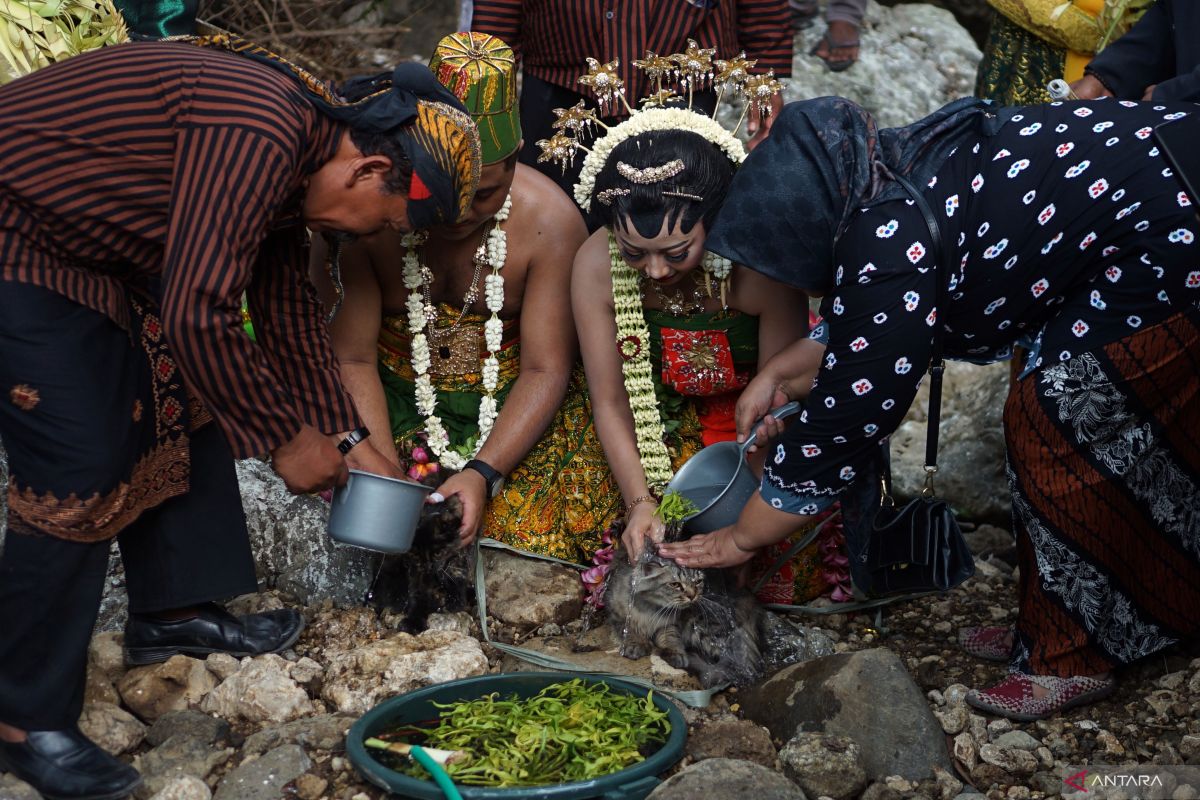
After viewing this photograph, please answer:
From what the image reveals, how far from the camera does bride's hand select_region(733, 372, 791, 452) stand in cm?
326

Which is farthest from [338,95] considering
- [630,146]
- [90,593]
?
[90,593]

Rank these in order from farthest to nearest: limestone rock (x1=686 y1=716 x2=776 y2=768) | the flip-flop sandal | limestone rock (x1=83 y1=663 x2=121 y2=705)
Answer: the flip-flop sandal
limestone rock (x1=83 y1=663 x2=121 y2=705)
limestone rock (x1=686 y1=716 x2=776 y2=768)

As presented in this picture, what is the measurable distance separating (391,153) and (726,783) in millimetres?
1502

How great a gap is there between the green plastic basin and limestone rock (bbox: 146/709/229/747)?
449mm

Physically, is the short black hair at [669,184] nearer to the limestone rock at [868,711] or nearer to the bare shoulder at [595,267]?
the bare shoulder at [595,267]

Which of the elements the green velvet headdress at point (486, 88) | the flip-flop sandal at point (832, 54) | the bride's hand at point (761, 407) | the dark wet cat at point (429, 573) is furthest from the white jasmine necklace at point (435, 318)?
the flip-flop sandal at point (832, 54)

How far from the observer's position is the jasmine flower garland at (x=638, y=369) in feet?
11.8

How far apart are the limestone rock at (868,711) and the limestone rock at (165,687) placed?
1408mm

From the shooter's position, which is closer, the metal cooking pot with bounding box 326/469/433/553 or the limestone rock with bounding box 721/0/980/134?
the metal cooking pot with bounding box 326/469/433/553

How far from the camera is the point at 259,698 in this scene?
309 cm

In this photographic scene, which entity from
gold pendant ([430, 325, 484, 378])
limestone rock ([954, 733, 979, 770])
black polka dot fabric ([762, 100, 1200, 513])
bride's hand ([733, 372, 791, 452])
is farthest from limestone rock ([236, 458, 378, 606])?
limestone rock ([954, 733, 979, 770])

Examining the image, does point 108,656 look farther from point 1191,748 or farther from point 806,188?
point 1191,748

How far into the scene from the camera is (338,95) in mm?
2865

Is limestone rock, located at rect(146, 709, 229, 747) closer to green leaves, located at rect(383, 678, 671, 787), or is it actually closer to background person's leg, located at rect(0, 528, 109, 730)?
background person's leg, located at rect(0, 528, 109, 730)
